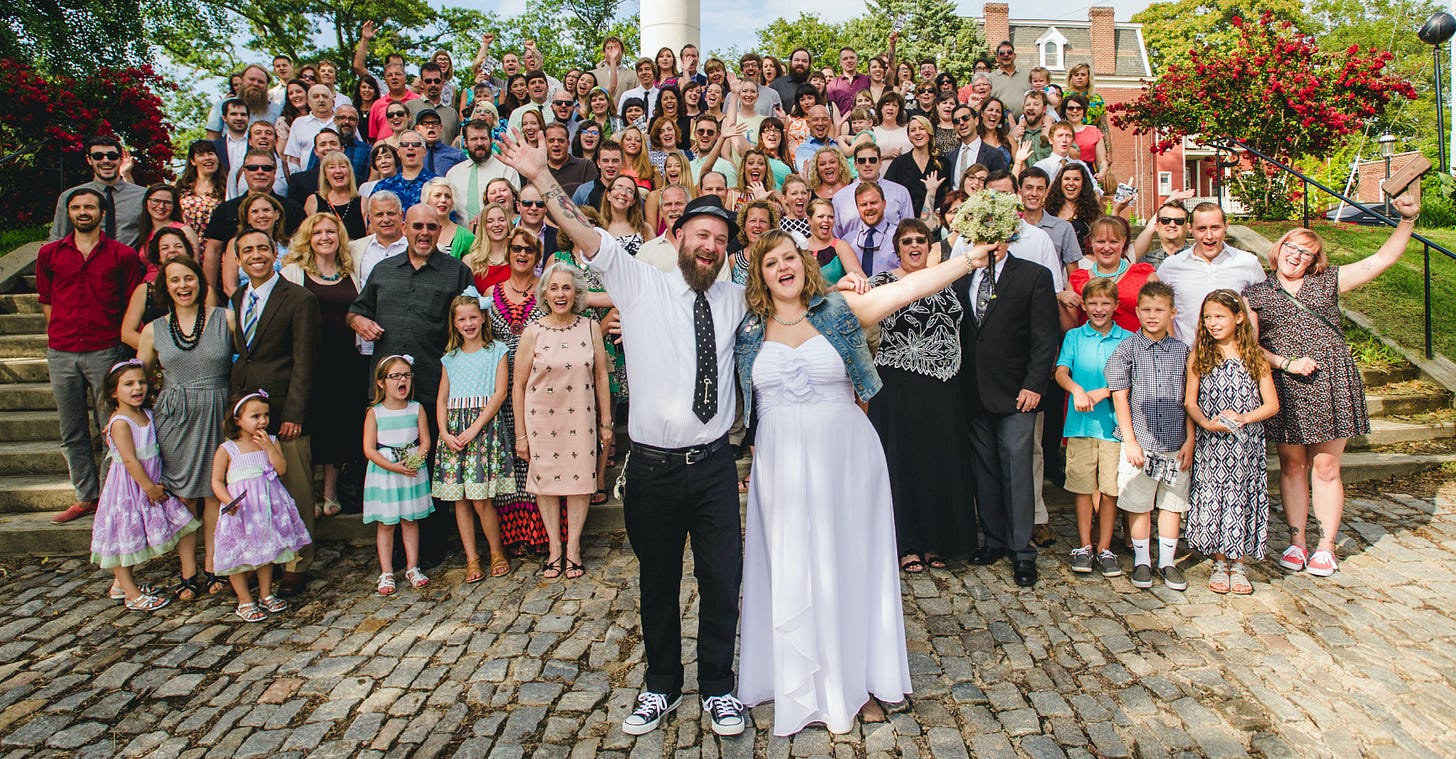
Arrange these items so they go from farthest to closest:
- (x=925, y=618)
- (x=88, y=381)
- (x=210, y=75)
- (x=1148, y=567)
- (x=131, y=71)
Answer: (x=210, y=75) < (x=131, y=71) < (x=88, y=381) < (x=1148, y=567) < (x=925, y=618)

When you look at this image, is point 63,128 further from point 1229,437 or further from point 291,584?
point 1229,437

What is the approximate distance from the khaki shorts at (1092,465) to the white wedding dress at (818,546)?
2.22 metres

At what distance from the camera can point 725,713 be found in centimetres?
362

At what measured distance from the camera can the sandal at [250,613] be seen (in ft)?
16.1

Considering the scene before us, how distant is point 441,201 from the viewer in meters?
6.48

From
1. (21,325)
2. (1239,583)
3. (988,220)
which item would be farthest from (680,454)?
(21,325)

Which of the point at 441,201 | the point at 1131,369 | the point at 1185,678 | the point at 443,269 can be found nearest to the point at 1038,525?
the point at 1131,369

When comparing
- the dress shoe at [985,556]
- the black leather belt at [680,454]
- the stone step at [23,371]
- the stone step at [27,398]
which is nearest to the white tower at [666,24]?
the stone step at [23,371]

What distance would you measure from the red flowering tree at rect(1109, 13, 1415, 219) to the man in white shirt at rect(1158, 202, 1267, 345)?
7.74 m

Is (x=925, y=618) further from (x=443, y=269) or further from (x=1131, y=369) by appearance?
(x=443, y=269)

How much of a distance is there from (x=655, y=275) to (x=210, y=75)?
112 ft

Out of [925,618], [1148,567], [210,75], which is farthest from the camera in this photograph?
[210,75]

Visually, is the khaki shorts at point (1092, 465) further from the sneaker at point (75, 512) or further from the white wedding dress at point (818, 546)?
the sneaker at point (75, 512)

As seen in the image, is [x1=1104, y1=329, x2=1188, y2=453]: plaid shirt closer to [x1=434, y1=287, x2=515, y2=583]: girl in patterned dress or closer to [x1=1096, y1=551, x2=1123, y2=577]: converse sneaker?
[x1=1096, y1=551, x2=1123, y2=577]: converse sneaker
